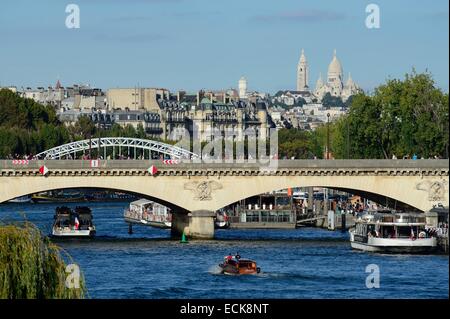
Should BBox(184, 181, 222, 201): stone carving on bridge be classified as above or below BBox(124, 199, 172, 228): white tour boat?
above

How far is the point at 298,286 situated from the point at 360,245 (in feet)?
51.8

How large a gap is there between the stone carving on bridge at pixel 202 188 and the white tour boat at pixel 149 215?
1407cm

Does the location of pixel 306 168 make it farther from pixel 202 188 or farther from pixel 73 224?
pixel 73 224

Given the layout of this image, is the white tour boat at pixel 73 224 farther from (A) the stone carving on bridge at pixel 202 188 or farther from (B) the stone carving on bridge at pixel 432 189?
(B) the stone carving on bridge at pixel 432 189

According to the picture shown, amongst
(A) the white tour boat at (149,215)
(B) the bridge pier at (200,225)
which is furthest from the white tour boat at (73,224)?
(A) the white tour boat at (149,215)

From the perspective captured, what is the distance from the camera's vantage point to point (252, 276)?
54375mm

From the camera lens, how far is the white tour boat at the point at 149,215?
8843 centimetres

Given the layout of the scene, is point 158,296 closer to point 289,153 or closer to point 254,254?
point 254,254

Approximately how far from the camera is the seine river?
48.8 m

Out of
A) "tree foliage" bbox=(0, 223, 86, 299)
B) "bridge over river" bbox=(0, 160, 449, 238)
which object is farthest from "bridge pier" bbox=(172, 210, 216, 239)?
"tree foliage" bbox=(0, 223, 86, 299)

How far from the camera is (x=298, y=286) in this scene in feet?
165

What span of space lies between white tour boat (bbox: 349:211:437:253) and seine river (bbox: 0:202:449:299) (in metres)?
0.95

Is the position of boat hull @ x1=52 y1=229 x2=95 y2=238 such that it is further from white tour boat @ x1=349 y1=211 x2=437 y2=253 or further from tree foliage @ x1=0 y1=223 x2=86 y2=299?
tree foliage @ x1=0 y1=223 x2=86 y2=299
